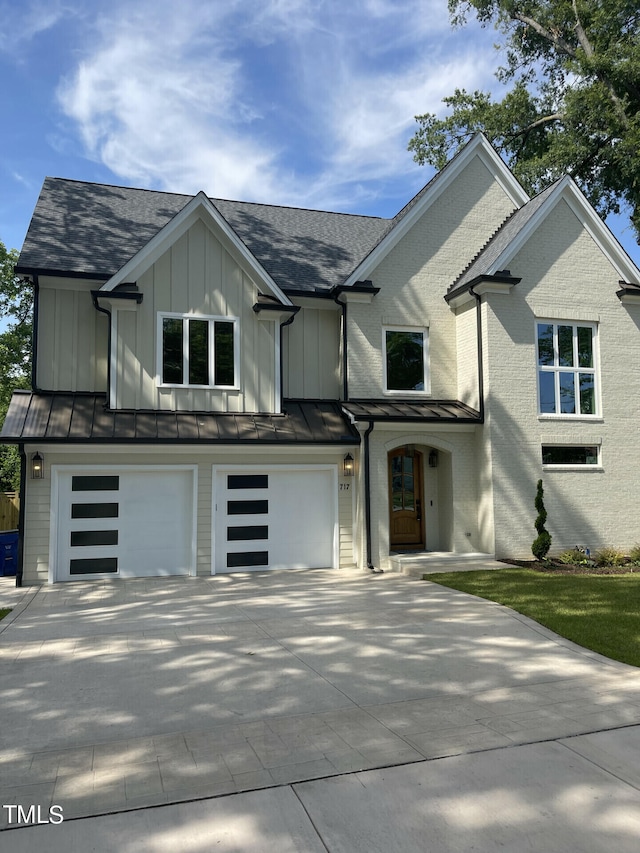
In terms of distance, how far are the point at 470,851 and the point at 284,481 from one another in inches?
435

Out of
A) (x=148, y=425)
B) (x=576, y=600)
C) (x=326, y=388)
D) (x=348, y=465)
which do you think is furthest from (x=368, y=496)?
(x=576, y=600)

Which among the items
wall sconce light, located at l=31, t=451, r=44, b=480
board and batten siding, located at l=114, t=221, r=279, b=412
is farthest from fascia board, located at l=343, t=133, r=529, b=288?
wall sconce light, located at l=31, t=451, r=44, b=480

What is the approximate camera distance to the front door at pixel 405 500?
15.4 m

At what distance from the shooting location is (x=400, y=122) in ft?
84.4

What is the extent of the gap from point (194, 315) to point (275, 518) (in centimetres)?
485

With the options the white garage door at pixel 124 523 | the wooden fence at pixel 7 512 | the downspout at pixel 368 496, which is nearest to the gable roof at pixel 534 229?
the downspout at pixel 368 496

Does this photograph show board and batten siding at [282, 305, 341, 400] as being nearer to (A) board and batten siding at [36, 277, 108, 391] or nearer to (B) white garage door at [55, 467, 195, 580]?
(B) white garage door at [55, 467, 195, 580]

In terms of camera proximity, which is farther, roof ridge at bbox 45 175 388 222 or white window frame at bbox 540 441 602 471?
roof ridge at bbox 45 175 388 222

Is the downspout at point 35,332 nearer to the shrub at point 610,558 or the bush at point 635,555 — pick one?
the shrub at point 610,558

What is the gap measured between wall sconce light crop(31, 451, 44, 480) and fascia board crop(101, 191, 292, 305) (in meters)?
3.82

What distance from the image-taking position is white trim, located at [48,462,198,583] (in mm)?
12617

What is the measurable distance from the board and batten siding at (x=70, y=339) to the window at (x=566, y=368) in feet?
33.3

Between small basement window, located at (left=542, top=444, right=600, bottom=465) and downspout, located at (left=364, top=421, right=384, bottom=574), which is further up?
small basement window, located at (left=542, top=444, right=600, bottom=465)

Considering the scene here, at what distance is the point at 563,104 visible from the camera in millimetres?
26203
